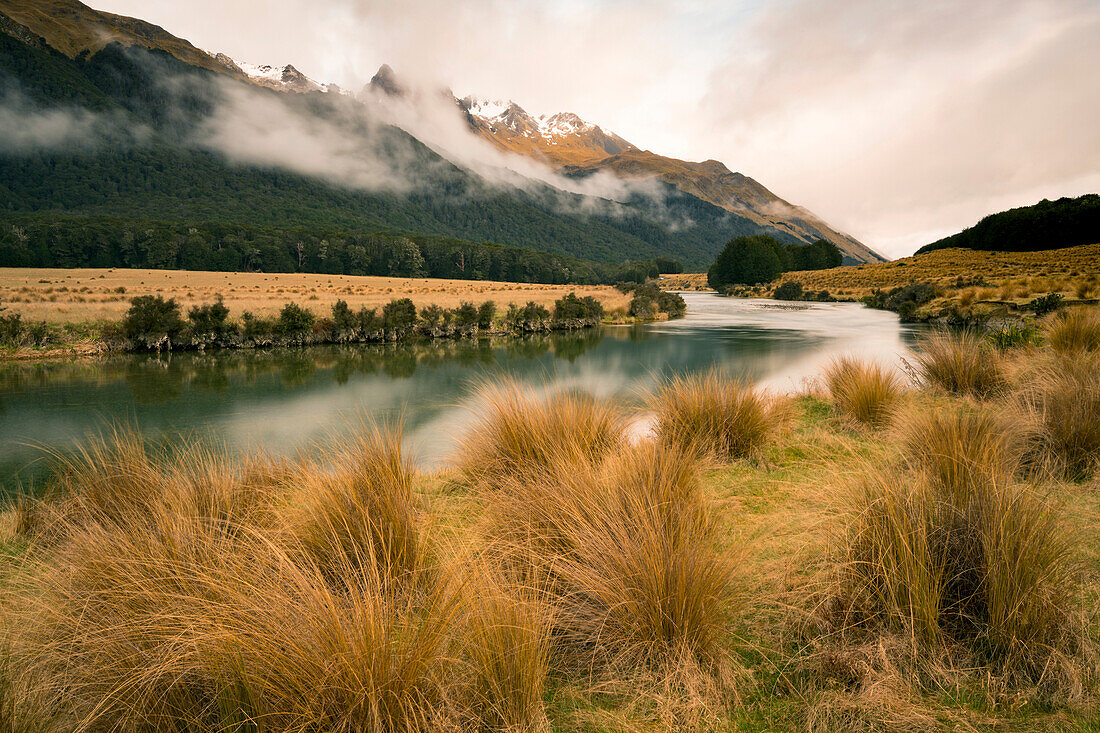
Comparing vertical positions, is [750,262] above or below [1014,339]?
above

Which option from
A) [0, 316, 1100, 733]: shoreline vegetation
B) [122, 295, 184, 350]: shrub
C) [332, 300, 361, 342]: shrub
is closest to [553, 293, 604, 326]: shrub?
[332, 300, 361, 342]: shrub

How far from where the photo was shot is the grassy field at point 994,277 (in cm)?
1883

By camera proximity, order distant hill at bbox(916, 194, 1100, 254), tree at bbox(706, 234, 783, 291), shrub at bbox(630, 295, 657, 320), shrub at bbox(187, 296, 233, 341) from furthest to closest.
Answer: tree at bbox(706, 234, 783, 291)
distant hill at bbox(916, 194, 1100, 254)
shrub at bbox(630, 295, 657, 320)
shrub at bbox(187, 296, 233, 341)

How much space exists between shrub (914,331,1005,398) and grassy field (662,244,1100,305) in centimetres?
1389

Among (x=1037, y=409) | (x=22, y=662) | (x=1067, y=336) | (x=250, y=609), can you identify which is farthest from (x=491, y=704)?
(x=1067, y=336)

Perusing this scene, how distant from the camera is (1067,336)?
7.65 metres

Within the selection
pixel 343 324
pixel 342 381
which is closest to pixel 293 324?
pixel 343 324

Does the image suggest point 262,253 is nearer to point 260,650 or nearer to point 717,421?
point 717,421

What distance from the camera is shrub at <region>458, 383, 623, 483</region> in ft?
13.1

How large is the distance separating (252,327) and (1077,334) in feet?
73.4

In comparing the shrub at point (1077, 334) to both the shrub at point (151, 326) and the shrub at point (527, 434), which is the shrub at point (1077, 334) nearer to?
the shrub at point (527, 434)

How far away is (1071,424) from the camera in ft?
12.7

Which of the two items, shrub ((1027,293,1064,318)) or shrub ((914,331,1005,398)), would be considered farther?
shrub ((1027,293,1064,318))

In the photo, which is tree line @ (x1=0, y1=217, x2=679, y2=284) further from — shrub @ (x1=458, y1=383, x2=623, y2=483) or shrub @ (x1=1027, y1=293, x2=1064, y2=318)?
shrub @ (x1=458, y1=383, x2=623, y2=483)
